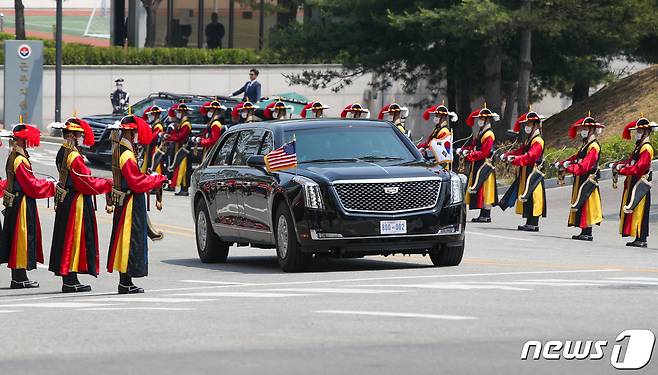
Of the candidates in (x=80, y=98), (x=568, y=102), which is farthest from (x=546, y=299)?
(x=568, y=102)

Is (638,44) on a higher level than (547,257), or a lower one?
higher

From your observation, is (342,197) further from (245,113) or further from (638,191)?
(245,113)

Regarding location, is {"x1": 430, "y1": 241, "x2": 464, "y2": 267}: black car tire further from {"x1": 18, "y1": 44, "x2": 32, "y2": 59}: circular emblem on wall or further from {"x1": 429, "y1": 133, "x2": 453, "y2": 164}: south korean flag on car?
{"x1": 18, "y1": 44, "x2": 32, "y2": 59}: circular emblem on wall

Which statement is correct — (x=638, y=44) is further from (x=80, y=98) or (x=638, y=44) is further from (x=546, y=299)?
(x=546, y=299)

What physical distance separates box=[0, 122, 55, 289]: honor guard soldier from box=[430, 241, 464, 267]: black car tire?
401cm

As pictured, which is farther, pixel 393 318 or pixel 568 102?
pixel 568 102

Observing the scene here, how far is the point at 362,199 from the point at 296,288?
2033 mm

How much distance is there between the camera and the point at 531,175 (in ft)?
81.7

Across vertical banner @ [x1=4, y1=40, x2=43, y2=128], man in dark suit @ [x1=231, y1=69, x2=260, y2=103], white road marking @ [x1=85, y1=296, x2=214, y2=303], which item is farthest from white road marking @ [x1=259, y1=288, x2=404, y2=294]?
vertical banner @ [x1=4, y1=40, x2=43, y2=128]

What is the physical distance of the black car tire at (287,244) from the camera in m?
17.4

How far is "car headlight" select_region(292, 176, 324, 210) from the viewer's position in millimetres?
17078

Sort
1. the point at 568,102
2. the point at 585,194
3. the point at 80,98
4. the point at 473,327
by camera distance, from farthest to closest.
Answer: the point at 568,102 < the point at 80,98 < the point at 585,194 < the point at 473,327

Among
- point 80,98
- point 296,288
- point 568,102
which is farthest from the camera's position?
point 568,102

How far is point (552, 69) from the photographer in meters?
41.0
